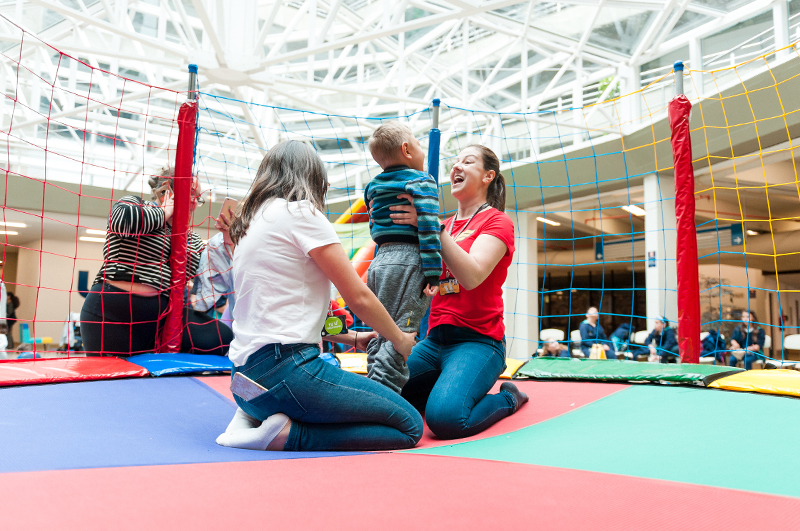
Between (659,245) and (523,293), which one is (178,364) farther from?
(523,293)

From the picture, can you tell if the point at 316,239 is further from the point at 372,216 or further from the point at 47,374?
the point at 47,374

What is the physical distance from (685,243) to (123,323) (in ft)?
10.9

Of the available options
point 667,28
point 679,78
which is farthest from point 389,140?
point 667,28

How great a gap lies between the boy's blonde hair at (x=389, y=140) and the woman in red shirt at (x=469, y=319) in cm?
21

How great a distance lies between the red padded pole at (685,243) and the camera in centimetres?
319

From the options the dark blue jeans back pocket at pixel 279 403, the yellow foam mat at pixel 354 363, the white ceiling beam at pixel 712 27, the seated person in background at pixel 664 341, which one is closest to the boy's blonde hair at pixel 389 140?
the dark blue jeans back pocket at pixel 279 403

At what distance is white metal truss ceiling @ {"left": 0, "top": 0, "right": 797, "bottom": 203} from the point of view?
6.44 m

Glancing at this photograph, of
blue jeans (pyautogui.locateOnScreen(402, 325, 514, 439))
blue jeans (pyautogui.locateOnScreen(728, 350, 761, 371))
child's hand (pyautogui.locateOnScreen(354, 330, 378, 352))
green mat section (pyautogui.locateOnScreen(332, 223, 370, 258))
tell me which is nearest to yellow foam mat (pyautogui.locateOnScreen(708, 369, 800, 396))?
blue jeans (pyautogui.locateOnScreen(402, 325, 514, 439))

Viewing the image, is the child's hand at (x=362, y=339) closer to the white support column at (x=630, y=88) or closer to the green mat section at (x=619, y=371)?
the green mat section at (x=619, y=371)

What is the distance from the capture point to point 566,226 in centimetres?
1295

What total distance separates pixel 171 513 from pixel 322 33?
6.21m

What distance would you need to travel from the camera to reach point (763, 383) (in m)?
2.29

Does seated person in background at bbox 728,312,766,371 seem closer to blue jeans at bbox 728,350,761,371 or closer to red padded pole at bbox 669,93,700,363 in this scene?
blue jeans at bbox 728,350,761,371

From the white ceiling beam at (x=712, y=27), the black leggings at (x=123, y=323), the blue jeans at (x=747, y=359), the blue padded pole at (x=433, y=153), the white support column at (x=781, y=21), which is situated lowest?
the blue jeans at (x=747, y=359)
